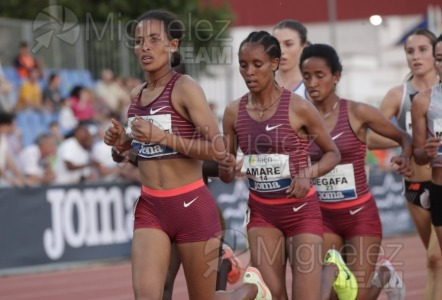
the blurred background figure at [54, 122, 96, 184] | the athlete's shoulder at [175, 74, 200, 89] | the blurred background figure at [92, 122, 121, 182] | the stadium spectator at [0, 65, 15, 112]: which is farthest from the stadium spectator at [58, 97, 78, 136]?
the athlete's shoulder at [175, 74, 200, 89]

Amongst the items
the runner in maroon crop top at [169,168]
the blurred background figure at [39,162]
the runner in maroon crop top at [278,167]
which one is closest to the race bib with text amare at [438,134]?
the runner in maroon crop top at [278,167]

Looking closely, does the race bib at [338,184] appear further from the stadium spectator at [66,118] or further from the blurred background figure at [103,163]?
the stadium spectator at [66,118]

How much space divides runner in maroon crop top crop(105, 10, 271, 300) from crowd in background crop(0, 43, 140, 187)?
6477 mm

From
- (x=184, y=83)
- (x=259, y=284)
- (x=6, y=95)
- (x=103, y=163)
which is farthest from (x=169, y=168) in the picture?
(x=6, y=95)

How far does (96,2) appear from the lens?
98.4 feet

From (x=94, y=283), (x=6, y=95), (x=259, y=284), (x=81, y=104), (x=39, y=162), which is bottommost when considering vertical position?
(x=94, y=283)

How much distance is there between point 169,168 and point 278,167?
0.99 meters

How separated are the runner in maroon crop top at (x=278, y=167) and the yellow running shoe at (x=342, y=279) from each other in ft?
1.40

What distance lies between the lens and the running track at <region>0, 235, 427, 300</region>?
38.3ft

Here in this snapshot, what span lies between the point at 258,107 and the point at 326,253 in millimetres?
1269

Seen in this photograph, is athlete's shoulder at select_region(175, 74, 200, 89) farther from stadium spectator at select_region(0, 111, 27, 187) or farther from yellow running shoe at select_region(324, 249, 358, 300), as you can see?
stadium spectator at select_region(0, 111, 27, 187)

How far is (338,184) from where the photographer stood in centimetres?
795

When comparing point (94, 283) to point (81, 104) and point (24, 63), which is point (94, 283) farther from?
point (24, 63)

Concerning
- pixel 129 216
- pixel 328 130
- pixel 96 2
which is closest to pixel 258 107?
pixel 328 130
